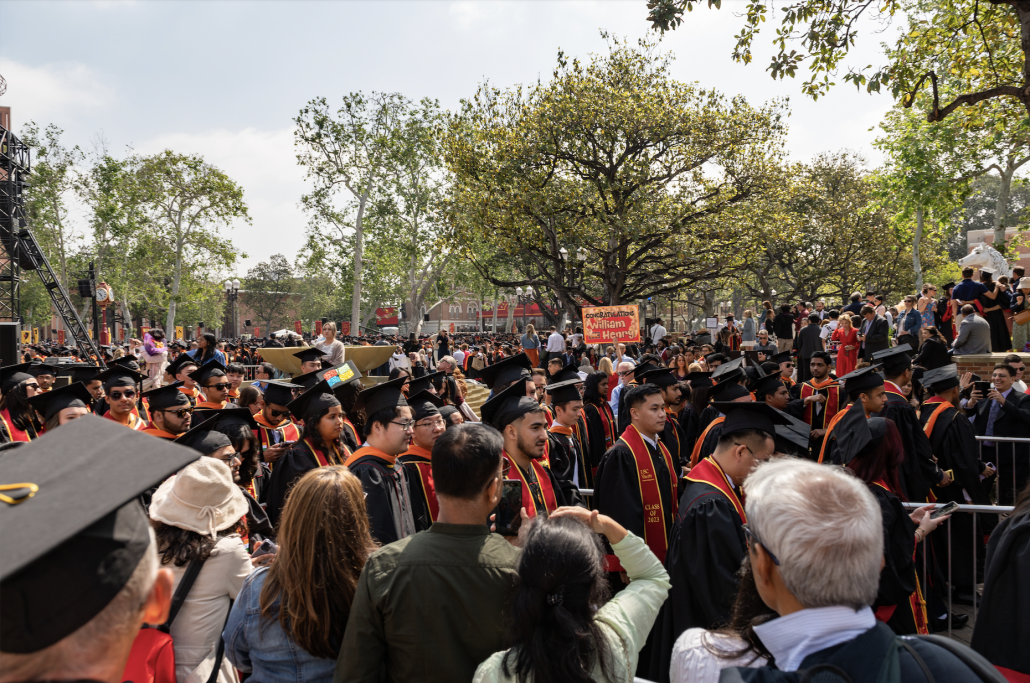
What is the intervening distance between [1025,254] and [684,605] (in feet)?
108

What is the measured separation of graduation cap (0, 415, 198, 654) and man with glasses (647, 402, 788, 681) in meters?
2.44

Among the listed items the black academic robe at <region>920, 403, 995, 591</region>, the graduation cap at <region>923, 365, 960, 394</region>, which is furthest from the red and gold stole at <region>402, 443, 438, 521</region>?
the graduation cap at <region>923, 365, 960, 394</region>

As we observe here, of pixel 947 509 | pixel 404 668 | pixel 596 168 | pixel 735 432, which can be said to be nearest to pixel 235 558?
pixel 404 668

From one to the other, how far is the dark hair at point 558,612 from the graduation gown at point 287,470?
3166 millimetres

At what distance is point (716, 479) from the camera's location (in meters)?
3.52

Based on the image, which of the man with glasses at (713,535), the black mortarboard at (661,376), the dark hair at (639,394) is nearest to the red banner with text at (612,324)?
the black mortarboard at (661,376)

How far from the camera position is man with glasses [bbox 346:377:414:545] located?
154 inches

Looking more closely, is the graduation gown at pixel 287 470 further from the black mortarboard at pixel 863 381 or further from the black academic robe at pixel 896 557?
the black mortarboard at pixel 863 381

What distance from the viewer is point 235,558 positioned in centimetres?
257

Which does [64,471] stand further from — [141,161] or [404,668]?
[141,161]

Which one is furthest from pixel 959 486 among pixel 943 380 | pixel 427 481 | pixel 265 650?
pixel 265 650

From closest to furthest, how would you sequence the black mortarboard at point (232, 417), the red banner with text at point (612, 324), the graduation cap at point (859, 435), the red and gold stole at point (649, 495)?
1. the graduation cap at point (859, 435)
2. the black mortarboard at point (232, 417)
3. the red and gold stole at point (649, 495)
4. the red banner with text at point (612, 324)

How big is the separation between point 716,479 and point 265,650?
2.29 m

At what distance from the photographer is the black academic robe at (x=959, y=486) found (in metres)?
5.80
